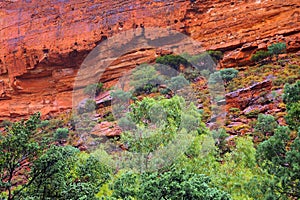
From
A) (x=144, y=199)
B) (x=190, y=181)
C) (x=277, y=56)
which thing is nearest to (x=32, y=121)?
(x=144, y=199)

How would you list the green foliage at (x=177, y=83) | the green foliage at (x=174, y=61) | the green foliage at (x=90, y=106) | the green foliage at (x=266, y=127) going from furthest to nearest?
the green foliage at (x=174, y=61)
the green foliage at (x=90, y=106)
the green foliage at (x=177, y=83)
the green foliage at (x=266, y=127)

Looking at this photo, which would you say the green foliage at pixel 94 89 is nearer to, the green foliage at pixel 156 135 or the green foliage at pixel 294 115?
the green foliage at pixel 156 135

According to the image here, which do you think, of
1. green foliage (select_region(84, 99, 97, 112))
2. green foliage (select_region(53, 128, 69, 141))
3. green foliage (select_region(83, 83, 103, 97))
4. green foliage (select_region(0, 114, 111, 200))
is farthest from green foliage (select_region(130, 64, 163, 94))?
green foliage (select_region(0, 114, 111, 200))

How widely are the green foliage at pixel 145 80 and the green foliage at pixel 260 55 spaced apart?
22.5 ft

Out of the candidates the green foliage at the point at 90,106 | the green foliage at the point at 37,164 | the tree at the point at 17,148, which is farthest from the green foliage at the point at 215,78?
the tree at the point at 17,148

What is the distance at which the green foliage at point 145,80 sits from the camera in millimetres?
25719

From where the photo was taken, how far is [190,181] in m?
5.66

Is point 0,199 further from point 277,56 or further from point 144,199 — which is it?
point 277,56

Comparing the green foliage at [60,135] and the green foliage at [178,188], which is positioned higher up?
the green foliage at [178,188]

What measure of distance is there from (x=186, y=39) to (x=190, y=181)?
2420 centimetres

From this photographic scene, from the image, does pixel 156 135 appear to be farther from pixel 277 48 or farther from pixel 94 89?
pixel 94 89

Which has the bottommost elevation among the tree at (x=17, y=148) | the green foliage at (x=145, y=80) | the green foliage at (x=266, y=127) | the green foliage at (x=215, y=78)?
the green foliage at (x=145, y=80)

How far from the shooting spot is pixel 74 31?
31.8 metres

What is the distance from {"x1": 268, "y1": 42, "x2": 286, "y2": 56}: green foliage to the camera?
72.5ft
